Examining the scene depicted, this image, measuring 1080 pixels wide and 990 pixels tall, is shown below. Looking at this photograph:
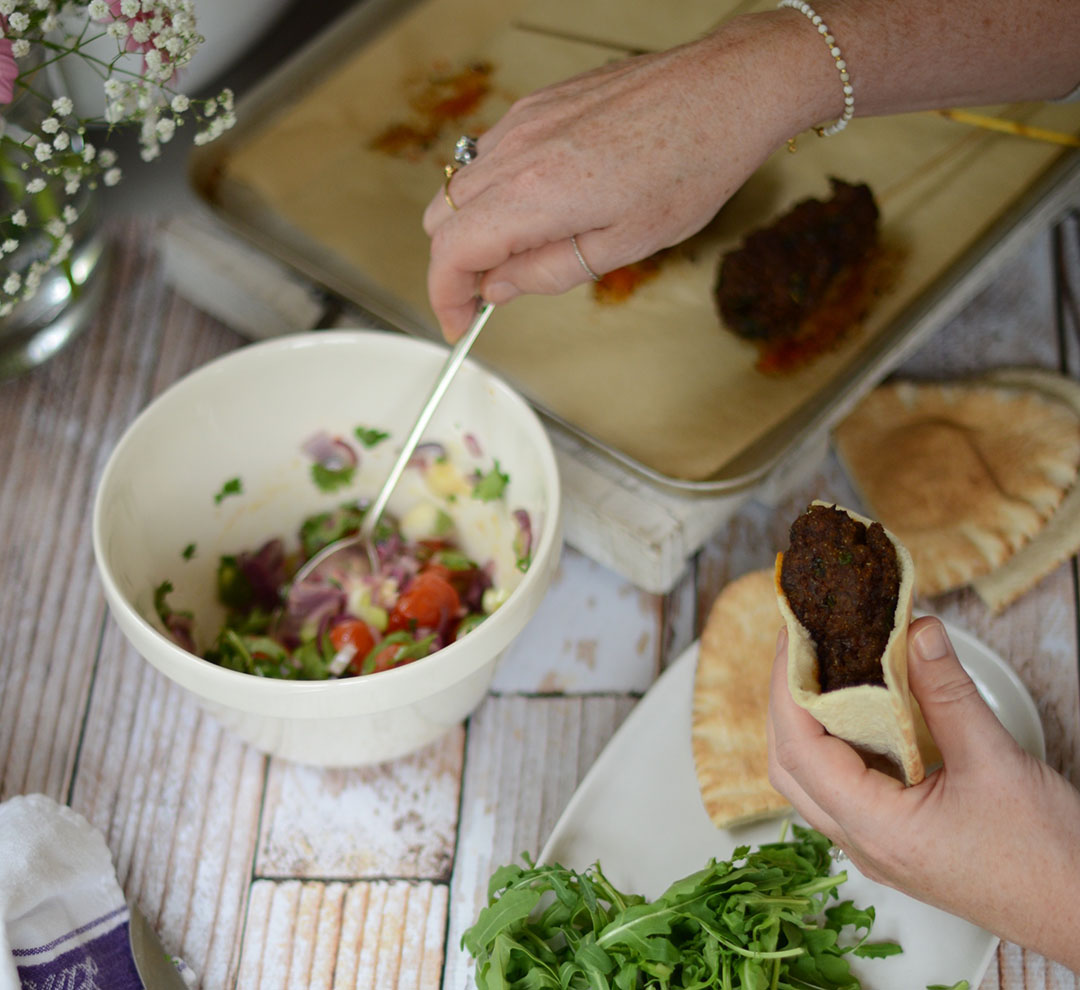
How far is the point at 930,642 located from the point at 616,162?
60 cm

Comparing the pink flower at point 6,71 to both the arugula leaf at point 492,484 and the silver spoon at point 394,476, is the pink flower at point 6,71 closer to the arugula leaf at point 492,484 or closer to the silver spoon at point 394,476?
the silver spoon at point 394,476

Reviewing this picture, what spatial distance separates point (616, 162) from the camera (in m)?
1.21

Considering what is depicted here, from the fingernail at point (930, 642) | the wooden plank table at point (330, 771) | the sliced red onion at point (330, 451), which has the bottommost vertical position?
the wooden plank table at point (330, 771)

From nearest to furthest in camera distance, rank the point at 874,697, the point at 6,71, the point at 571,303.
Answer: the point at 874,697 < the point at 6,71 < the point at 571,303

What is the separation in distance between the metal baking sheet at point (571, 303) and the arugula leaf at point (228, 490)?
1.22ft

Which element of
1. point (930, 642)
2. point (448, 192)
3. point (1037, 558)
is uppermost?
point (448, 192)

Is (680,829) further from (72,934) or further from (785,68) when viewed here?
(785,68)

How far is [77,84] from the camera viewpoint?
1638 millimetres

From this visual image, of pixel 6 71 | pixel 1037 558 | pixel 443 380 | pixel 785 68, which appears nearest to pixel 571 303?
pixel 443 380

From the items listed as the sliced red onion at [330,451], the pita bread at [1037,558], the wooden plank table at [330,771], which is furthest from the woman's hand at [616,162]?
the pita bread at [1037,558]

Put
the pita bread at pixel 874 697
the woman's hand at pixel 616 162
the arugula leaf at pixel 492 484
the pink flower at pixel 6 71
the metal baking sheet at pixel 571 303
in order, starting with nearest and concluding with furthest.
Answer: the pita bread at pixel 874 697, the pink flower at pixel 6 71, the woman's hand at pixel 616 162, the arugula leaf at pixel 492 484, the metal baking sheet at pixel 571 303

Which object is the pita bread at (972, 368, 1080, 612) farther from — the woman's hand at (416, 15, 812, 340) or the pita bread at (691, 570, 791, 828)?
the woman's hand at (416, 15, 812, 340)

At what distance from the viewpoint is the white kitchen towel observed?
1.14 m

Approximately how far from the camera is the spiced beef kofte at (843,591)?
101cm
